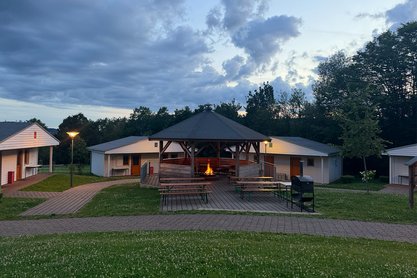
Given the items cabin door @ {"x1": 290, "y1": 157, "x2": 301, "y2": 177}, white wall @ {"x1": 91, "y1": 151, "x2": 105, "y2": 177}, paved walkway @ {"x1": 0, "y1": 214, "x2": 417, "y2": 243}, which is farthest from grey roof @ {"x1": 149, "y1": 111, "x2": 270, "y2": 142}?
white wall @ {"x1": 91, "y1": 151, "x2": 105, "y2": 177}

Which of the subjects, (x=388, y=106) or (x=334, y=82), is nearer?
(x=388, y=106)

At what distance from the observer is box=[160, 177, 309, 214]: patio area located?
1343cm

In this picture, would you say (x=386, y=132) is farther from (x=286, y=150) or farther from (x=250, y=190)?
(x=250, y=190)

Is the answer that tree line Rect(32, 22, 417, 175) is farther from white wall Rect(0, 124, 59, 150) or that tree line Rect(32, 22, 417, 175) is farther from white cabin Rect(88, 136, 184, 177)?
white wall Rect(0, 124, 59, 150)

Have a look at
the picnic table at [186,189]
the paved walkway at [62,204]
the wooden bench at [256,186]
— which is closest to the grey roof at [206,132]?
the wooden bench at [256,186]

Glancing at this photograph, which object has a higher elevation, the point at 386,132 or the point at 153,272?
the point at 386,132

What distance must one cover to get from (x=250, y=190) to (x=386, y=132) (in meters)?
27.0

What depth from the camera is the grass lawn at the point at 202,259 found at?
17.1 ft

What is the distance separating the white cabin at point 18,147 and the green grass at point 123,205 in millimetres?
7865

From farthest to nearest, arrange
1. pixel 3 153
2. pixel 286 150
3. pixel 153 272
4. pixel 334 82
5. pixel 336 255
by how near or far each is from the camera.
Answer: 1. pixel 334 82
2. pixel 286 150
3. pixel 3 153
4. pixel 336 255
5. pixel 153 272

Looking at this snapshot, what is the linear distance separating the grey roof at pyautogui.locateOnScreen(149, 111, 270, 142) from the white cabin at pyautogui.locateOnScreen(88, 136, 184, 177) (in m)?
12.4

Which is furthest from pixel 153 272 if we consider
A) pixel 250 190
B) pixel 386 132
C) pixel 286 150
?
pixel 386 132

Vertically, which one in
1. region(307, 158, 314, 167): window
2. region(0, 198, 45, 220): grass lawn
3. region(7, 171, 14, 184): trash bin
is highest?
region(307, 158, 314, 167): window

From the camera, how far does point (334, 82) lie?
40500 millimetres
